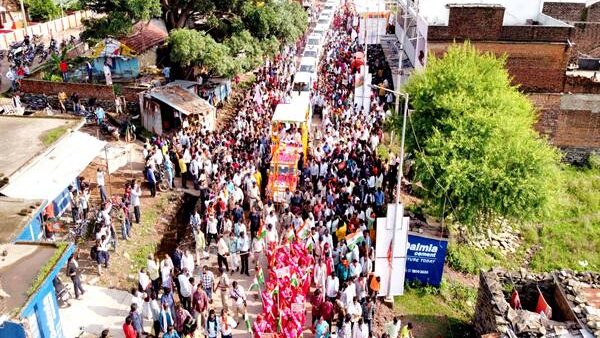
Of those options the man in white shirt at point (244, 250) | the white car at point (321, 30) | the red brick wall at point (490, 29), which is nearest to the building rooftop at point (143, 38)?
the red brick wall at point (490, 29)

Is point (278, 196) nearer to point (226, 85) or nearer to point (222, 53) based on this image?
point (222, 53)

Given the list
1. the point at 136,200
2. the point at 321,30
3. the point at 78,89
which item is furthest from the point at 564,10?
the point at 136,200

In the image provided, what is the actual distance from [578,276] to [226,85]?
20612mm

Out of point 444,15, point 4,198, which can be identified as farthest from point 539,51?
point 4,198

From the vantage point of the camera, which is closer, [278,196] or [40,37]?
[278,196]

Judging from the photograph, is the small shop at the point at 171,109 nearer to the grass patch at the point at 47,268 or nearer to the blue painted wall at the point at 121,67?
the blue painted wall at the point at 121,67

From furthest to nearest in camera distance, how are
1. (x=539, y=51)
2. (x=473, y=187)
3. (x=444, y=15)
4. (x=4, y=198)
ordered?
1. (x=444, y=15)
2. (x=539, y=51)
3. (x=473, y=187)
4. (x=4, y=198)

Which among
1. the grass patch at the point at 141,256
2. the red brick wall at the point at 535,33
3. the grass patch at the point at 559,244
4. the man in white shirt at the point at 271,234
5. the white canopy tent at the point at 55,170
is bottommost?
the grass patch at the point at 559,244

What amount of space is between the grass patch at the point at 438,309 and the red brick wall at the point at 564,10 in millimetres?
26920

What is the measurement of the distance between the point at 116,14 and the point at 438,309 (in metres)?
17.3

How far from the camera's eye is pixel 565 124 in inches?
1055

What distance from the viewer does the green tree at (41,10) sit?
1779 inches

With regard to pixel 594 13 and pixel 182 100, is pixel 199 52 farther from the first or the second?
pixel 594 13

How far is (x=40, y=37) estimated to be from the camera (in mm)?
38594
